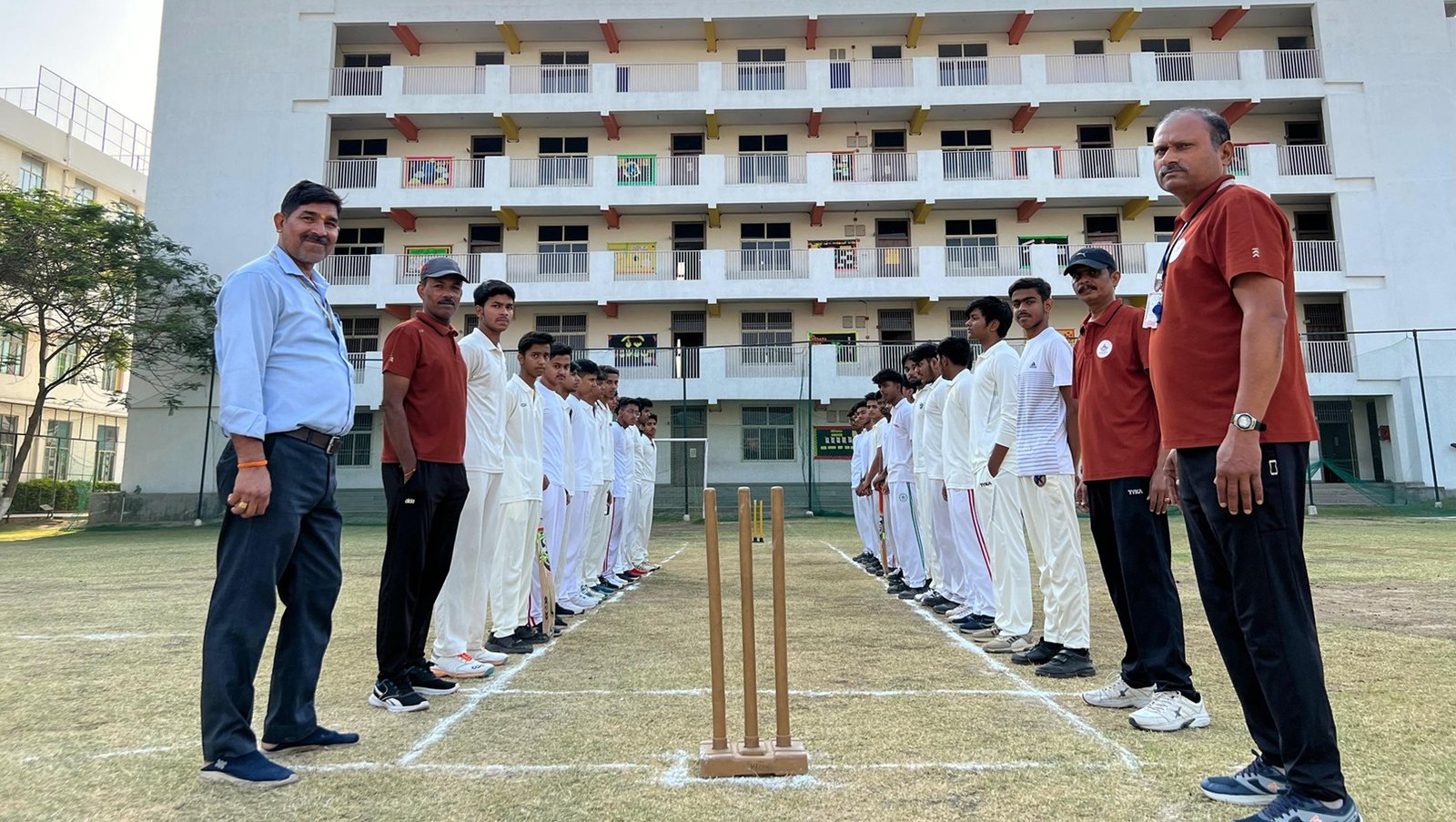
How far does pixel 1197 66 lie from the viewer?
2325 cm

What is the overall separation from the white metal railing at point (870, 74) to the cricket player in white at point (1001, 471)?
2057 cm

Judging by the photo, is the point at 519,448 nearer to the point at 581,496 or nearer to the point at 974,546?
the point at 581,496

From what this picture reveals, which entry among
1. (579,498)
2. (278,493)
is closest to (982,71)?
(579,498)

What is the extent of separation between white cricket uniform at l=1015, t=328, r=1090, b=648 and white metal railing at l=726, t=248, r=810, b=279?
18835 millimetres

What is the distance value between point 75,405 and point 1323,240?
44.3 m

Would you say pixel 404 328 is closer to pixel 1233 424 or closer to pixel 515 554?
pixel 515 554

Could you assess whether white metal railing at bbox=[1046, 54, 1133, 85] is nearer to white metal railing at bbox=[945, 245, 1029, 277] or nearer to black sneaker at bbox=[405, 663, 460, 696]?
white metal railing at bbox=[945, 245, 1029, 277]

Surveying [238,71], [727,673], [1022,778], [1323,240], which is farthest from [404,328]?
[1323,240]

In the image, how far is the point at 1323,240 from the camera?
23.5 m

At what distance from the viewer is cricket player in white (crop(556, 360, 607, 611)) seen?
676cm

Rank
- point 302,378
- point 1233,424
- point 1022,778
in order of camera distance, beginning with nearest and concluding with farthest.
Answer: point 1233,424 → point 1022,778 → point 302,378

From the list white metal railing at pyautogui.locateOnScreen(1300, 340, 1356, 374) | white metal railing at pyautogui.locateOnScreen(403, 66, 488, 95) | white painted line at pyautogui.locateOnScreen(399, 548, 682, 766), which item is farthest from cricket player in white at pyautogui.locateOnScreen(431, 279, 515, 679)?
white metal railing at pyautogui.locateOnScreen(1300, 340, 1356, 374)

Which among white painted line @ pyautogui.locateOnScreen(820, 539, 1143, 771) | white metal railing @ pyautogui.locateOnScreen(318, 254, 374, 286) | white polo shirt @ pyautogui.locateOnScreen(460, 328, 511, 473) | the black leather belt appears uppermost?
white metal railing @ pyautogui.locateOnScreen(318, 254, 374, 286)

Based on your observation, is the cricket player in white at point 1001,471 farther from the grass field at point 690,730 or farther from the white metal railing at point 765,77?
the white metal railing at point 765,77
